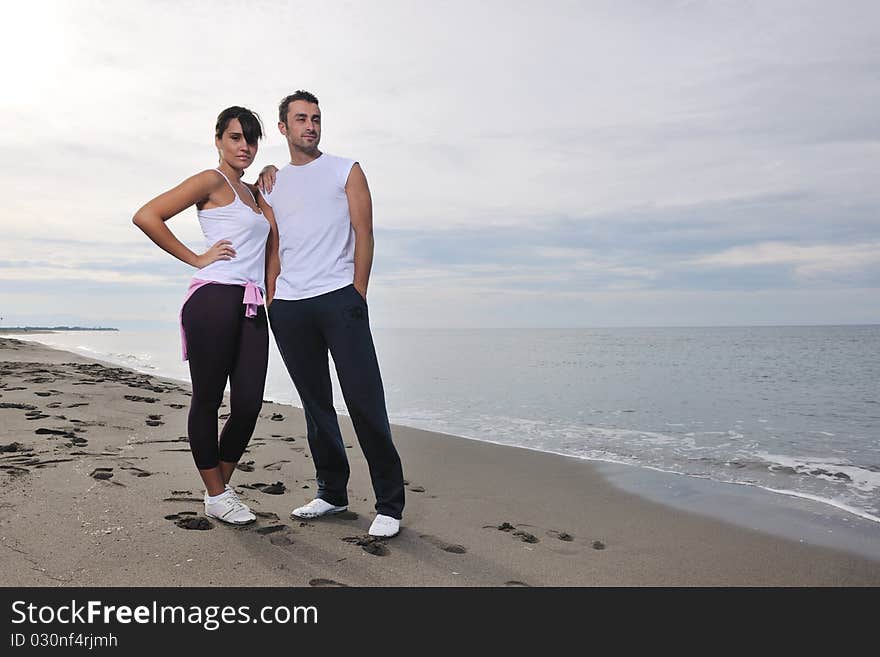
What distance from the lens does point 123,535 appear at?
10.5ft

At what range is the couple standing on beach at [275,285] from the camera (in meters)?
3.31

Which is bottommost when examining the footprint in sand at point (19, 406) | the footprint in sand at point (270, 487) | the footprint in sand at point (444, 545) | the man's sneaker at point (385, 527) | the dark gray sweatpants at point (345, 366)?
the footprint in sand at point (270, 487)

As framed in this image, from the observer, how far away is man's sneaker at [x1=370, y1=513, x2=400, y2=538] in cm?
346

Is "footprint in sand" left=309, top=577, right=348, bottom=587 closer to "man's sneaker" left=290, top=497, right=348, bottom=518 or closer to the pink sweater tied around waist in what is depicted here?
"man's sneaker" left=290, top=497, right=348, bottom=518

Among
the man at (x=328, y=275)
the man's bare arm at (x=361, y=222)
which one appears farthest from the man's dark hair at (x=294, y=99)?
the man's bare arm at (x=361, y=222)

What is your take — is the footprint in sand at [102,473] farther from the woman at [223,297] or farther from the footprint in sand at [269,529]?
the footprint in sand at [269,529]

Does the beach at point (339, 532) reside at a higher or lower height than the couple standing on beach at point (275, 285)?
lower

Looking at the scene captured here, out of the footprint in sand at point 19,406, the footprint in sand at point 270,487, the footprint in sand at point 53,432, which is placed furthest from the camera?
the footprint in sand at point 19,406

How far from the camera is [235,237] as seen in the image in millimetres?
3408

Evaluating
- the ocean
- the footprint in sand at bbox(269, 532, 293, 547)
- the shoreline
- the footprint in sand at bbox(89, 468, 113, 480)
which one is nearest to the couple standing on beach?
the footprint in sand at bbox(269, 532, 293, 547)

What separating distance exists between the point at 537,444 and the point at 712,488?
2476 millimetres

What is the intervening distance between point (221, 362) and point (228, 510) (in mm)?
809

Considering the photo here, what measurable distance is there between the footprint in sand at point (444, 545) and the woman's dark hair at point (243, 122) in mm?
2347
